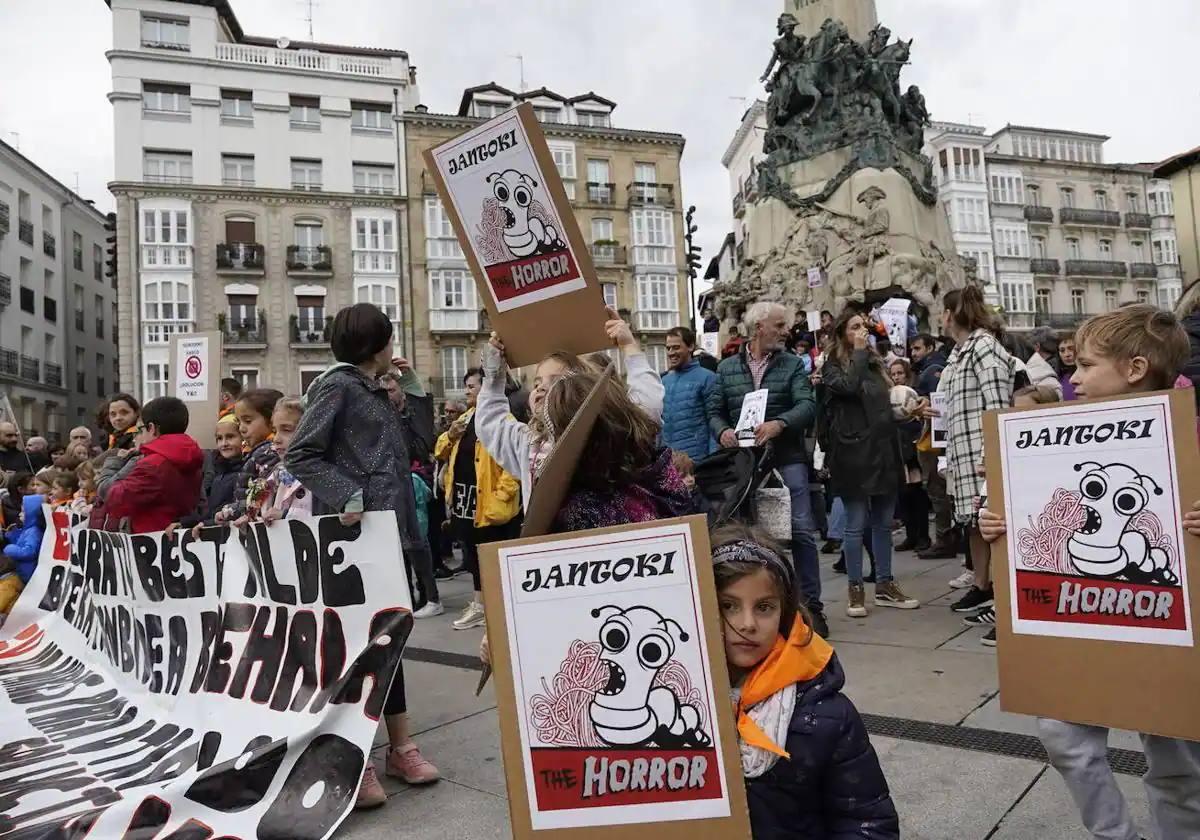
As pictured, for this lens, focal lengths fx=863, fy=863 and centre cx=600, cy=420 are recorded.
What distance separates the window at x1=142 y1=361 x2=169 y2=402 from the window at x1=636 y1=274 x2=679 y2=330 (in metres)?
21.4

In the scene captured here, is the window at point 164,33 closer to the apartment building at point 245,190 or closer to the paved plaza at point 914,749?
the apartment building at point 245,190

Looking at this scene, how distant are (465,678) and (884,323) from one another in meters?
8.94

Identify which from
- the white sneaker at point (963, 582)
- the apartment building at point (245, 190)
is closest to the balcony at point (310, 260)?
the apartment building at point (245, 190)

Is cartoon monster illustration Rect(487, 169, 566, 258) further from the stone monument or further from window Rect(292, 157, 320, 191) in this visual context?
window Rect(292, 157, 320, 191)

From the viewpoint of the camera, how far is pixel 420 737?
3.73 metres

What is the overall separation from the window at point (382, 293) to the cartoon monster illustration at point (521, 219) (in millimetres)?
38004

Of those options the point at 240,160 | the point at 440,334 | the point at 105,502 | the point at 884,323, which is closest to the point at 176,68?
the point at 240,160

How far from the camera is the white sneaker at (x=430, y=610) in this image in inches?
263

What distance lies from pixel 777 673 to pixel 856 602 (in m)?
3.82

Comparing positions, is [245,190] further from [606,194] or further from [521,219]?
[521,219]

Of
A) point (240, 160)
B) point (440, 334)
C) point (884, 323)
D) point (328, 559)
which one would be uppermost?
point (240, 160)

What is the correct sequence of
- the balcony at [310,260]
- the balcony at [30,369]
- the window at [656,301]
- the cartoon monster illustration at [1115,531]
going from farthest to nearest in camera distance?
the window at [656,301] < the balcony at [310,260] < the balcony at [30,369] < the cartoon monster illustration at [1115,531]

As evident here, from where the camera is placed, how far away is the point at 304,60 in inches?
1617

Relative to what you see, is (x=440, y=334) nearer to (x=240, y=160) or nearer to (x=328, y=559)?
(x=240, y=160)
